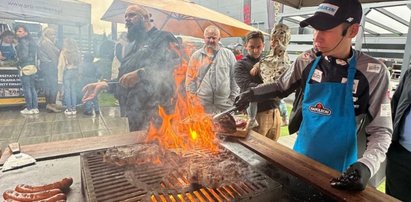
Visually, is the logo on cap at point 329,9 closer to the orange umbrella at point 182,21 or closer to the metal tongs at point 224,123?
the metal tongs at point 224,123

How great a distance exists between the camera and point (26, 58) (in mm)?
8078

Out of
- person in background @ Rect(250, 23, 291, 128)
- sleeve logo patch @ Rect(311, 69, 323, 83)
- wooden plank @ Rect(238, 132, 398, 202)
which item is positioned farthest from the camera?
person in background @ Rect(250, 23, 291, 128)

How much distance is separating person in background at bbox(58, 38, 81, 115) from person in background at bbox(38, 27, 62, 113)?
2.26ft

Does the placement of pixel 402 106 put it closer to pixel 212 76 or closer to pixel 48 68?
pixel 212 76

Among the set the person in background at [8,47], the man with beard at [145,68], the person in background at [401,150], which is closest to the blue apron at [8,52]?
the person in background at [8,47]

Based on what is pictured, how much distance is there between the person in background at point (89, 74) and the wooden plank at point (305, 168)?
629cm

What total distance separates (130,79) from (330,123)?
7.72 ft

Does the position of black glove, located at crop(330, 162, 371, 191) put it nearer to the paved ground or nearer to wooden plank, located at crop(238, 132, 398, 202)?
wooden plank, located at crop(238, 132, 398, 202)

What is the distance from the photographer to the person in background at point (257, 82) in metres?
3.84

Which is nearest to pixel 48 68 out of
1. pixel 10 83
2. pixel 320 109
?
pixel 10 83

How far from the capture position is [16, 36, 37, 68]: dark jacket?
25.9ft

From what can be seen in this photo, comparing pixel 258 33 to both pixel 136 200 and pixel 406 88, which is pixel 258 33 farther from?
pixel 136 200

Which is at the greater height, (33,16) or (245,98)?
(33,16)

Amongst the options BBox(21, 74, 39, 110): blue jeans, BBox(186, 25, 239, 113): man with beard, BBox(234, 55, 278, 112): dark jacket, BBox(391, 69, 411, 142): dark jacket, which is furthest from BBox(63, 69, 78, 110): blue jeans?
BBox(391, 69, 411, 142): dark jacket
